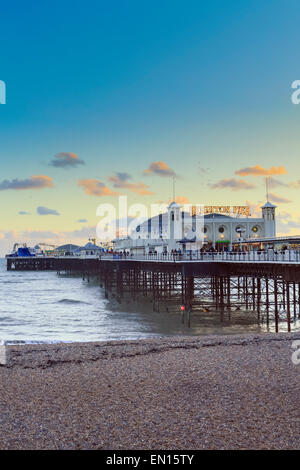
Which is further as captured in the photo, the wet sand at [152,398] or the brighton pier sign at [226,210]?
the brighton pier sign at [226,210]

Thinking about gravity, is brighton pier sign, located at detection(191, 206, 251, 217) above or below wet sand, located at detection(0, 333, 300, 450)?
above

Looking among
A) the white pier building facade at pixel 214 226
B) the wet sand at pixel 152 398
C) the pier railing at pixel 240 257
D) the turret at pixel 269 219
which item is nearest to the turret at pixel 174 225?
the white pier building facade at pixel 214 226

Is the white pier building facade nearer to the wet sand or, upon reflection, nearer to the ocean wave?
the ocean wave

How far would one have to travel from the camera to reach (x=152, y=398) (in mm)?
10078

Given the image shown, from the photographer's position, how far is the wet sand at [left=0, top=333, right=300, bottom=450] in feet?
26.2

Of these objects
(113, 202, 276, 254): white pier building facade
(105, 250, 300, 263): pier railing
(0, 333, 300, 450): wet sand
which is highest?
(113, 202, 276, 254): white pier building facade

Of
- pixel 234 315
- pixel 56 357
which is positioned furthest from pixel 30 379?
pixel 234 315

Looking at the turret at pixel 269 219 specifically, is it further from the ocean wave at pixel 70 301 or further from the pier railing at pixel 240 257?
the ocean wave at pixel 70 301

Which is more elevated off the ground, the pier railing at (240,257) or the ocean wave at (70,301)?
the pier railing at (240,257)

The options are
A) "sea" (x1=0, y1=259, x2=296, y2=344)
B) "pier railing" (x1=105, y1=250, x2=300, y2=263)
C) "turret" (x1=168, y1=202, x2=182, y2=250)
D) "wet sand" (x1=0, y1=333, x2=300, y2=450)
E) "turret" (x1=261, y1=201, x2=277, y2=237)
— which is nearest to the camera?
"wet sand" (x1=0, y1=333, x2=300, y2=450)

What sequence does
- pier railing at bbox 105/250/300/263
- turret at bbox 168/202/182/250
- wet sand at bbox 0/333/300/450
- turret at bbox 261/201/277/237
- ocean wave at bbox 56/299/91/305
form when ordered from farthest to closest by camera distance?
turret at bbox 261/201/277/237, turret at bbox 168/202/182/250, ocean wave at bbox 56/299/91/305, pier railing at bbox 105/250/300/263, wet sand at bbox 0/333/300/450

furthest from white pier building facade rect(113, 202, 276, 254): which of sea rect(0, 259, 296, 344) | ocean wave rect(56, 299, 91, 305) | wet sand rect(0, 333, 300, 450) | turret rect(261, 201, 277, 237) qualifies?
wet sand rect(0, 333, 300, 450)

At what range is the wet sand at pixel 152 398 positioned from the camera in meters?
7.99

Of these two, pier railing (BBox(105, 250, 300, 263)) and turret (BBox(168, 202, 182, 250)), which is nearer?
pier railing (BBox(105, 250, 300, 263))
